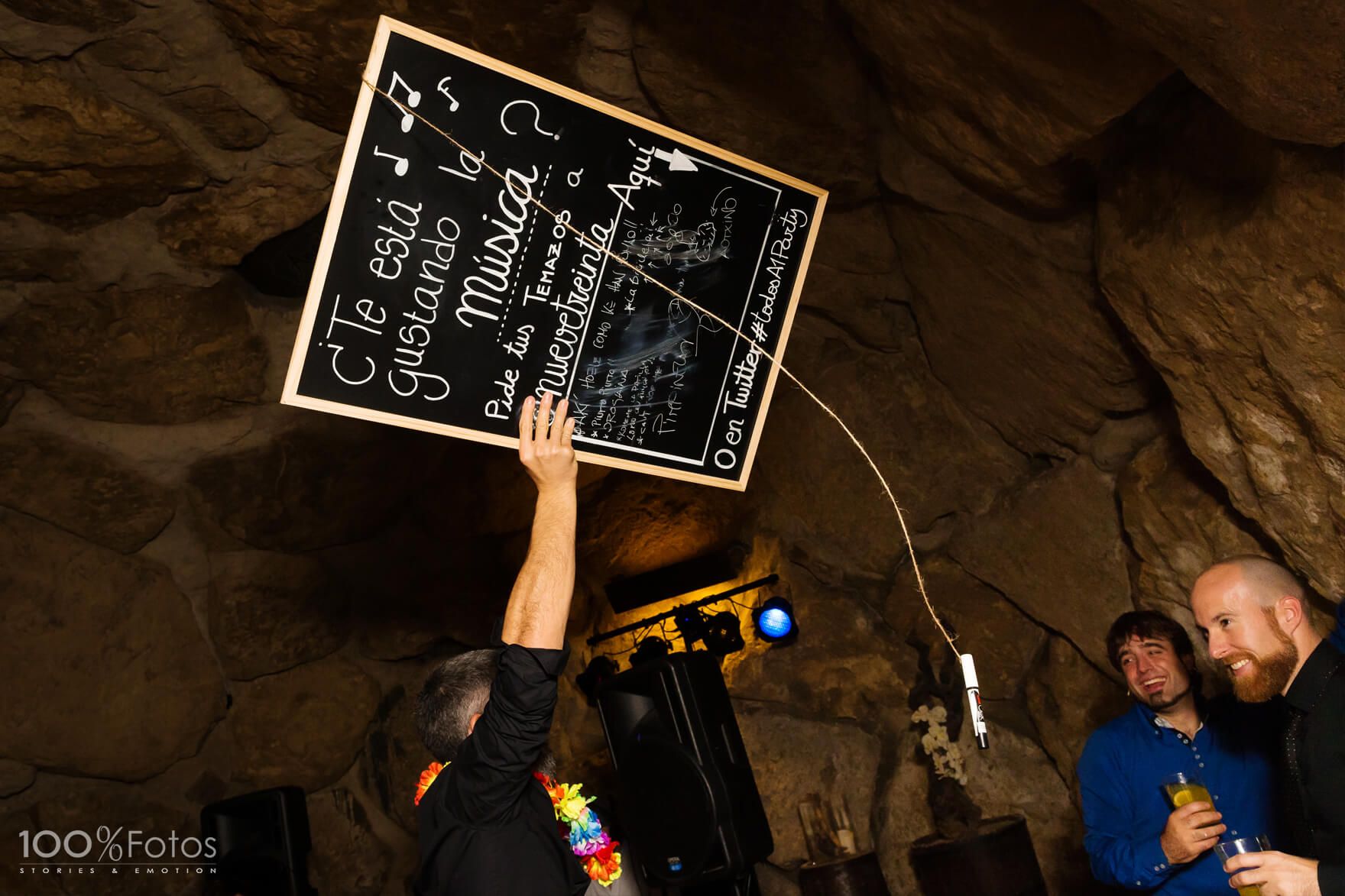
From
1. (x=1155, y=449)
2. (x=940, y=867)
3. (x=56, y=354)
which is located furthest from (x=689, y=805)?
(x=56, y=354)

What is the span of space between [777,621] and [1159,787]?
5.27 ft

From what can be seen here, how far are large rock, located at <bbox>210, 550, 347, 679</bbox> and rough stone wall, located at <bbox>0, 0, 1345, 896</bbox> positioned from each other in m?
0.01

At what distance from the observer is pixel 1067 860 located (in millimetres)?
3197

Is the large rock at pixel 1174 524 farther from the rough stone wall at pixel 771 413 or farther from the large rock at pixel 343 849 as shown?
the large rock at pixel 343 849

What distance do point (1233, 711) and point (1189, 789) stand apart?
0.47 metres

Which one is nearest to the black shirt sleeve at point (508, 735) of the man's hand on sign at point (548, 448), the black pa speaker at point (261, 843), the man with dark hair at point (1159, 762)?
the man's hand on sign at point (548, 448)

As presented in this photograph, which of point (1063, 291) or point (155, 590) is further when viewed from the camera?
point (155, 590)

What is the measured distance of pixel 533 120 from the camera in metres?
1.98

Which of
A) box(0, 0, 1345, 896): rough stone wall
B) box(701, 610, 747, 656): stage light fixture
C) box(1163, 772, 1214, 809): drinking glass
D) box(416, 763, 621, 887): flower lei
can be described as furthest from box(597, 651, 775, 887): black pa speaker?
box(1163, 772, 1214, 809): drinking glass

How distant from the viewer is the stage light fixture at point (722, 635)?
3.67 metres

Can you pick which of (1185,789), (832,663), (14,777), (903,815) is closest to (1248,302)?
(1185,789)

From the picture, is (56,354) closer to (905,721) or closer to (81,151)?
(81,151)

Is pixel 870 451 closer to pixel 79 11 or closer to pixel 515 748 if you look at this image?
pixel 515 748

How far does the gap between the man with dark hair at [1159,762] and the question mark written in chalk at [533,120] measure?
1809 millimetres
